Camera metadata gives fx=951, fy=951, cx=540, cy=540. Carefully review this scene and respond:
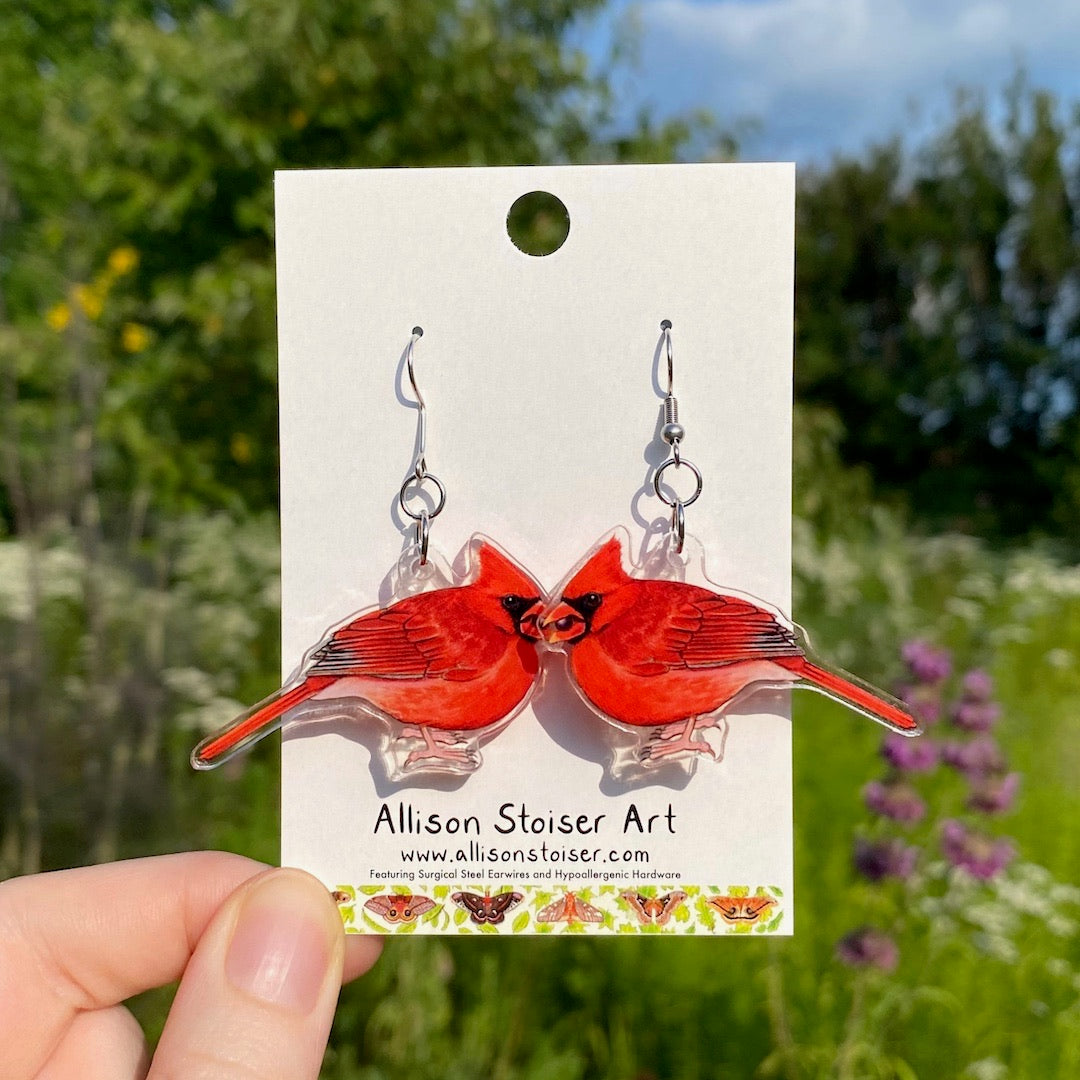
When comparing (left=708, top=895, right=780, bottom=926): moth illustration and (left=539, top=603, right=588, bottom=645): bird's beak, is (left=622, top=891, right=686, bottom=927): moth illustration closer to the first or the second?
(left=708, top=895, right=780, bottom=926): moth illustration

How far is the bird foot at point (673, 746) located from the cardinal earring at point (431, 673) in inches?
3.9

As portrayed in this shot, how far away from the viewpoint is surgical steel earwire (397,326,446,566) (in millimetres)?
727

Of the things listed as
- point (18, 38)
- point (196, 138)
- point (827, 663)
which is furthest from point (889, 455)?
point (827, 663)

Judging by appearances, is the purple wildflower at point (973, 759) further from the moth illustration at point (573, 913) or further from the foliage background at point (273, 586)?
the moth illustration at point (573, 913)

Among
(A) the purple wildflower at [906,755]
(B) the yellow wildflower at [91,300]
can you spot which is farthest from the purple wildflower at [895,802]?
(B) the yellow wildflower at [91,300]

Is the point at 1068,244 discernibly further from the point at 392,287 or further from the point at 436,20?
the point at 392,287

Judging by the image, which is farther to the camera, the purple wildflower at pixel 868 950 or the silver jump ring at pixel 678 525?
the purple wildflower at pixel 868 950

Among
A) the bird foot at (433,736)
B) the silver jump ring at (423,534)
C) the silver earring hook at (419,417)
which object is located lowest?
the bird foot at (433,736)

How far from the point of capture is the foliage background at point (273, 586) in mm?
1452

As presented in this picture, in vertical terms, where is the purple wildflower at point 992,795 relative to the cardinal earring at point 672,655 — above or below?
below

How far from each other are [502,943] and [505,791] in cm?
104

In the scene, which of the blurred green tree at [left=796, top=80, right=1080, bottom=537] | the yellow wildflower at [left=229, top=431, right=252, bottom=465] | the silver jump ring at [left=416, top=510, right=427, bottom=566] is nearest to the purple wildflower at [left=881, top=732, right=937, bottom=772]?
the silver jump ring at [left=416, top=510, right=427, bottom=566]

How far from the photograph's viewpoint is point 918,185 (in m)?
5.32

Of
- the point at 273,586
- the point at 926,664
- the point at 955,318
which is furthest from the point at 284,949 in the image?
the point at 955,318
